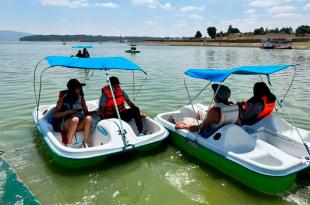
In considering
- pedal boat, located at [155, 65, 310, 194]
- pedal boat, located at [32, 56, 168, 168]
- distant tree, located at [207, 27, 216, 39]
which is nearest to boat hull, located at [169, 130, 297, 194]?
pedal boat, located at [155, 65, 310, 194]

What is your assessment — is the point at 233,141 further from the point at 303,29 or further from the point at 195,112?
the point at 303,29

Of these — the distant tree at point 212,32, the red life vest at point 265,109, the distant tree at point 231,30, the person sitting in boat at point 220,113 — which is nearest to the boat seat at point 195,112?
the person sitting in boat at point 220,113

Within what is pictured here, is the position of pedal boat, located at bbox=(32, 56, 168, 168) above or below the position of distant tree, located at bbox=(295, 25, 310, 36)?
below

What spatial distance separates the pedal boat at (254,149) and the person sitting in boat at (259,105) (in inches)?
5.4

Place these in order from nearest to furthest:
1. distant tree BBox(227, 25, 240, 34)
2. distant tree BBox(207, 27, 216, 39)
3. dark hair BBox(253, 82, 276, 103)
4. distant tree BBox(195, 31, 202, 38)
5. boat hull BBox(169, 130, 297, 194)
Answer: boat hull BBox(169, 130, 297, 194) → dark hair BBox(253, 82, 276, 103) → distant tree BBox(207, 27, 216, 39) → distant tree BBox(227, 25, 240, 34) → distant tree BBox(195, 31, 202, 38)

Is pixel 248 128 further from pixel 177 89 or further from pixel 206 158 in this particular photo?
pixel 177 89

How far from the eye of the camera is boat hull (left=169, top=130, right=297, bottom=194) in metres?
5.38

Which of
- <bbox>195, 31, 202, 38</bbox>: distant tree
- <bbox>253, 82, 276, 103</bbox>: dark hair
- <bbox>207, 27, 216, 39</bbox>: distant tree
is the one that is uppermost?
<bbox>253, 82, 276, 103</bbox>: dark hair

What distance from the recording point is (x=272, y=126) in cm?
700

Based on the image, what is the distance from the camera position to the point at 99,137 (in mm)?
6961

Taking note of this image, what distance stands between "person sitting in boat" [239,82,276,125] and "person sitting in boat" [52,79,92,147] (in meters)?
3.46

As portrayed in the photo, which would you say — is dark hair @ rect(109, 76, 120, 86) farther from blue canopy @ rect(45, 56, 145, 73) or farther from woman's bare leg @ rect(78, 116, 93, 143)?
woman's bare leg @ rect(78, 116, 93, 143)

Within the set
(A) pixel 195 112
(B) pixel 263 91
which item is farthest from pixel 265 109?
(A) pixel 195 112

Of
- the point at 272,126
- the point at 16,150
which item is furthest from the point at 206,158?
the point at 16,150
